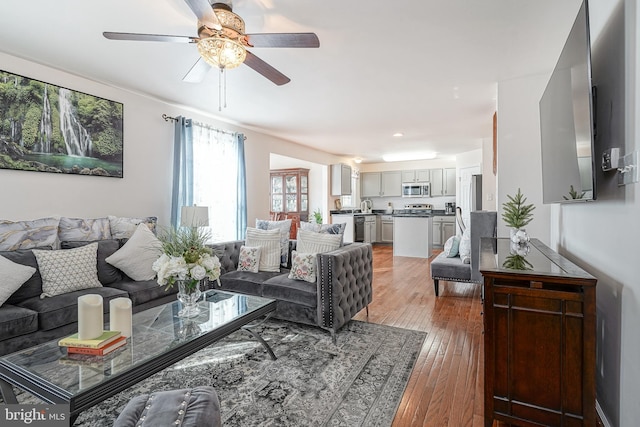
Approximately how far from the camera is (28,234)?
263cm

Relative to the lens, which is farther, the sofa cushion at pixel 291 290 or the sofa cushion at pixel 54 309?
the sofa cushion at pixel 291 290

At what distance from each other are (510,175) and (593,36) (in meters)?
1.70

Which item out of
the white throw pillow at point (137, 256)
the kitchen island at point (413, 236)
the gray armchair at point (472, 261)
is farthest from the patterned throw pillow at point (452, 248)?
the white throw pillow at point (137, 256)

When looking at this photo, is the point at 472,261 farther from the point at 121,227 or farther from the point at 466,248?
the point at 121,227

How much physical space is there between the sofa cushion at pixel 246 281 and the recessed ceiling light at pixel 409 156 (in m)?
5.67

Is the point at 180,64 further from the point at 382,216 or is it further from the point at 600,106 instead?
the point at 382,216

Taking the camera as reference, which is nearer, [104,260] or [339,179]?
[104,260]

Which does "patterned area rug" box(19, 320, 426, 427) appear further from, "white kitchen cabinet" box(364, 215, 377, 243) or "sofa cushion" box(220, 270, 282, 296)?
"white kitchen cabinet" box(364, 215, 377, 243)

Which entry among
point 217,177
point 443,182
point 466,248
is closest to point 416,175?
point 443,182

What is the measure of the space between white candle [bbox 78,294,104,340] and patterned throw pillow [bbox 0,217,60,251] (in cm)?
159

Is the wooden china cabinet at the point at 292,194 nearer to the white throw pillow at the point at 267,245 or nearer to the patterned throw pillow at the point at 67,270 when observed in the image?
the white throw pillow at the point at 267,245

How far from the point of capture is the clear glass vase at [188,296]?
2150 mm

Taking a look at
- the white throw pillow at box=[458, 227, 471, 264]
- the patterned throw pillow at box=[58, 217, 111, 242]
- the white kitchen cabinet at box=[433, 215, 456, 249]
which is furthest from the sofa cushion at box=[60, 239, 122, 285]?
the white kitchen cabinet at box=[433, 215, 456, 249]

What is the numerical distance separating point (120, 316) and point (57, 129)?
7.82 feet
